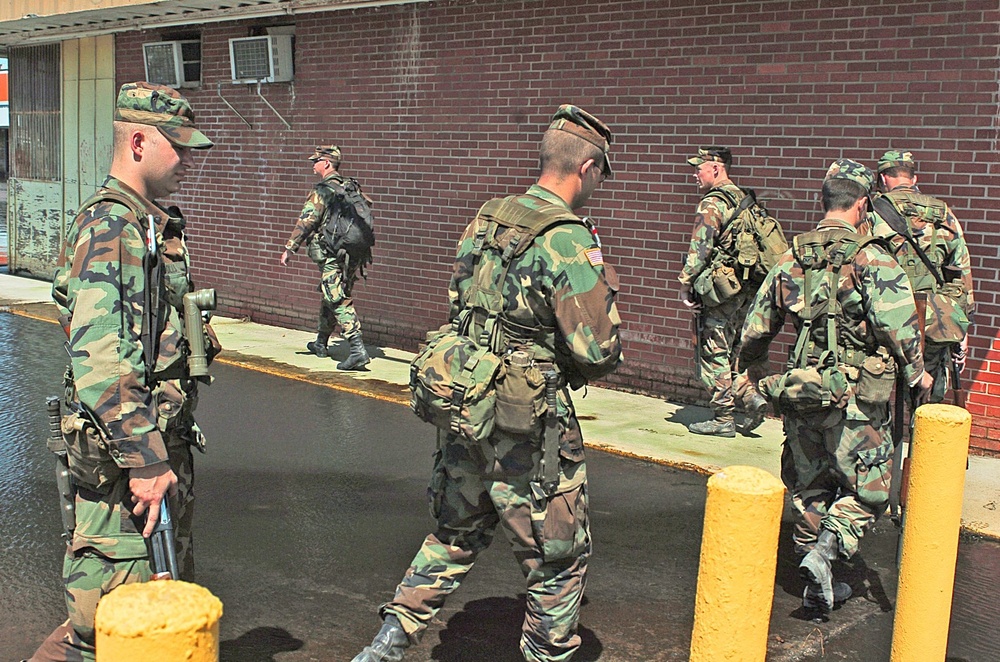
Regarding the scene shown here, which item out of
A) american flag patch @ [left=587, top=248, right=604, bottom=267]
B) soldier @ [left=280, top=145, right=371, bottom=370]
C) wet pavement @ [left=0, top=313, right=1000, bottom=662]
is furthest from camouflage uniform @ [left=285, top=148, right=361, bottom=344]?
american flag patch @ [left=587, top=248, right=604, bottom=267]

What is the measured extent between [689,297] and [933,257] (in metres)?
1.95

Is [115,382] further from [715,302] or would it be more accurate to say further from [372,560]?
[715,302]

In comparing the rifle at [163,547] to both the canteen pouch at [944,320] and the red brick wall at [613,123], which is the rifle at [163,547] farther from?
the red brick wall at [613,123]

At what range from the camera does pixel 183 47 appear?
1363 cm

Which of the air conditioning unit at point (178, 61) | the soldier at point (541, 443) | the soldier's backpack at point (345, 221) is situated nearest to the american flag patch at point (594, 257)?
the soldier at point (541, 443)

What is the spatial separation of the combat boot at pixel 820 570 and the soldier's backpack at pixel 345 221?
632 cm

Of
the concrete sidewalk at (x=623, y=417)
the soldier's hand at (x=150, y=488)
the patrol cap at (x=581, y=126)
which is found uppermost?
the patrol cap at (x=581, y=126)

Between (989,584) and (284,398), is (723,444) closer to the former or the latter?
(989,584)

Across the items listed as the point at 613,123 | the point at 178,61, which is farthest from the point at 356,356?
the point at 178,61

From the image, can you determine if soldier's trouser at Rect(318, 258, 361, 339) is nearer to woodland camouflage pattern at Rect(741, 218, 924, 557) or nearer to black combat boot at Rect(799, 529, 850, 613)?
woodland camouflage pattern at Rect(741, 218, 924, 557)

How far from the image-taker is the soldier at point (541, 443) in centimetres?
377

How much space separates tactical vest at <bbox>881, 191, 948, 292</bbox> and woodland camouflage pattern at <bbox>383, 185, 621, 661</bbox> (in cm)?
333

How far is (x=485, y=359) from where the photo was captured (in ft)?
12.5

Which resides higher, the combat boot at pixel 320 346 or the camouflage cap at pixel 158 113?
the camouflage cap at pixel 158 113
